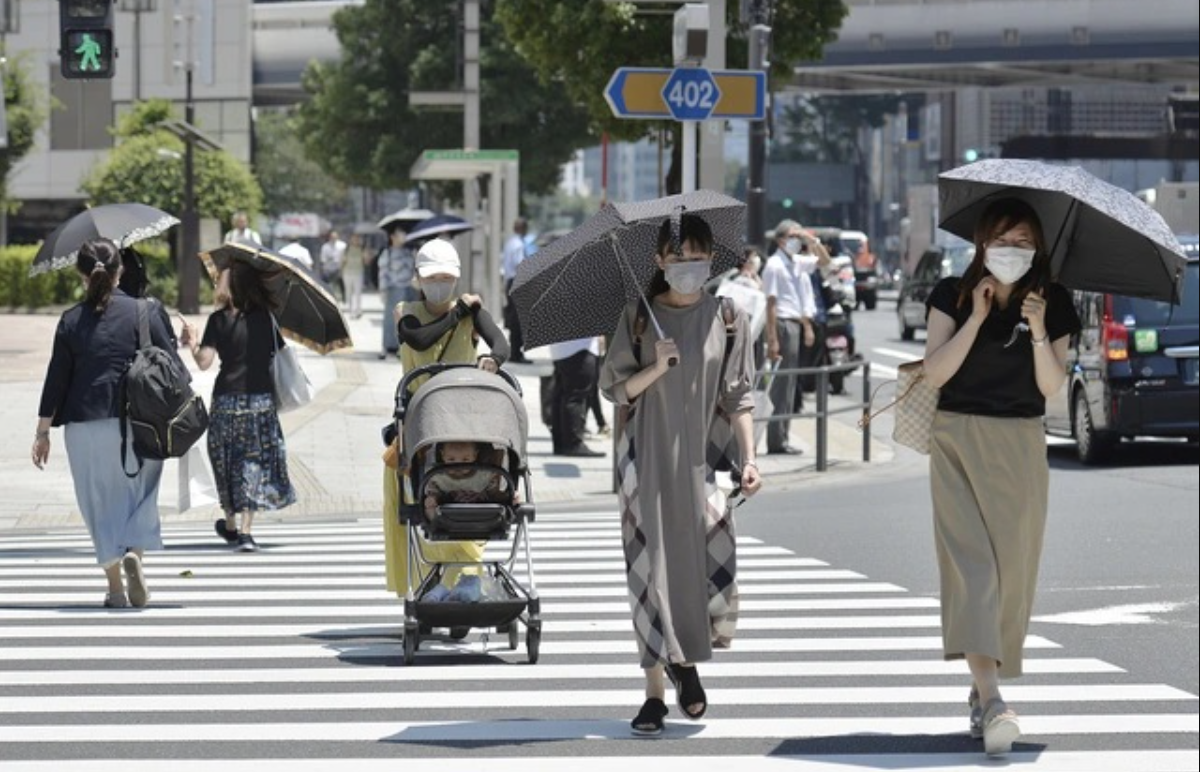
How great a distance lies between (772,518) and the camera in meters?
18.3

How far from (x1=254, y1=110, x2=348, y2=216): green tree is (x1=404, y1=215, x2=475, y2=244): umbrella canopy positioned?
87148 mm

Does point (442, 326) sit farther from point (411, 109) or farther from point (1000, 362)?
point (411, 109)

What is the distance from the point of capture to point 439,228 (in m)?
16.6

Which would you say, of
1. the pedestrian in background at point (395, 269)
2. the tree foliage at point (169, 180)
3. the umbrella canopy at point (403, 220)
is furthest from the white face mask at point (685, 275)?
the tree foliage at point (169, 180)

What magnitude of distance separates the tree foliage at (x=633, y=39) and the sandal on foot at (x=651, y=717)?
23369 millimetres

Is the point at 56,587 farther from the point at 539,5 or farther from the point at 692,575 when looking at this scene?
the point at 539,5

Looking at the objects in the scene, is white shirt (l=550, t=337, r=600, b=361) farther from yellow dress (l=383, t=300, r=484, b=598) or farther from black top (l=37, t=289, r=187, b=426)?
yellow dress (l=383, t=300, r=484, b=598)

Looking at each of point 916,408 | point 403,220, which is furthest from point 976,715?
point 403,220

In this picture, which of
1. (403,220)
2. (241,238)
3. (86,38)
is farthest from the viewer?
(403,220)

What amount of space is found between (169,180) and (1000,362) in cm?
4289

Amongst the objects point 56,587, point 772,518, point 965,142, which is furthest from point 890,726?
point 965,142

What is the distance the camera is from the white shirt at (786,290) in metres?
22.9

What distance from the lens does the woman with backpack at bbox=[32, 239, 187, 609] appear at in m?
12.6

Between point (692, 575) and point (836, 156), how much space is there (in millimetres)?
150114
